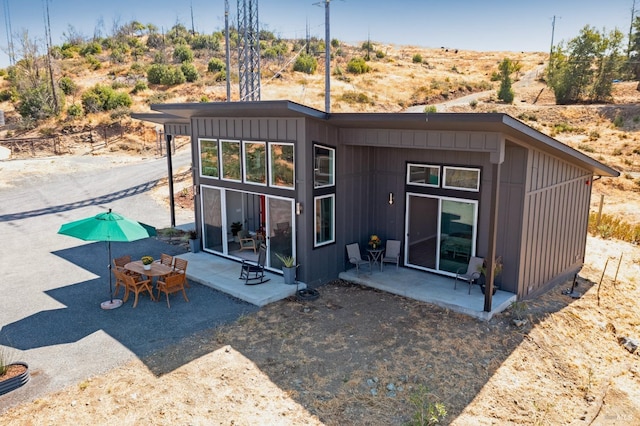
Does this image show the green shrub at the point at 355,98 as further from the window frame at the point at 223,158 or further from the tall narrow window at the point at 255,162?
the tall narrow window at the point at 255,162

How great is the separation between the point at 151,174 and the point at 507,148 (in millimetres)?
17487

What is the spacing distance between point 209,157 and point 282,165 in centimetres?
250

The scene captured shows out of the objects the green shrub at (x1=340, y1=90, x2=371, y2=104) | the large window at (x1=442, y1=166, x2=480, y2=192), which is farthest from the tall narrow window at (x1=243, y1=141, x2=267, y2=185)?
the green shrub at (x1=340, y1=90, x2=371, y2=104)

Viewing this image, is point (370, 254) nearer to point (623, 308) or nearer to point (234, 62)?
point (623, 308)

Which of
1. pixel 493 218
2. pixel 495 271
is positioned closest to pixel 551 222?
pixel 495 271

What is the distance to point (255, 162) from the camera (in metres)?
10.4

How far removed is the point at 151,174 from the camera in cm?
2239

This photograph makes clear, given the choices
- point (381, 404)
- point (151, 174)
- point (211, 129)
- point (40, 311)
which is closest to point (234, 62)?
point (151, 174)

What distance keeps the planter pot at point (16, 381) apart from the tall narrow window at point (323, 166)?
5.55m

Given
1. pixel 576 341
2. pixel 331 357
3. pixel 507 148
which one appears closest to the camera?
pixel 331 357

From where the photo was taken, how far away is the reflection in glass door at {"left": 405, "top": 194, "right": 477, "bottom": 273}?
9726mm

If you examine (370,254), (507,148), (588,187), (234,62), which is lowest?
(370,254)

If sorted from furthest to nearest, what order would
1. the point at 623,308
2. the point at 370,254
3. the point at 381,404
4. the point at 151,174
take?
the point at 151,174 < the point at 370,254 < the point at 623,308 < the point at 381,404

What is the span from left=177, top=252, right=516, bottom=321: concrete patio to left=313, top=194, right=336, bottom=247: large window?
0.90 meters
